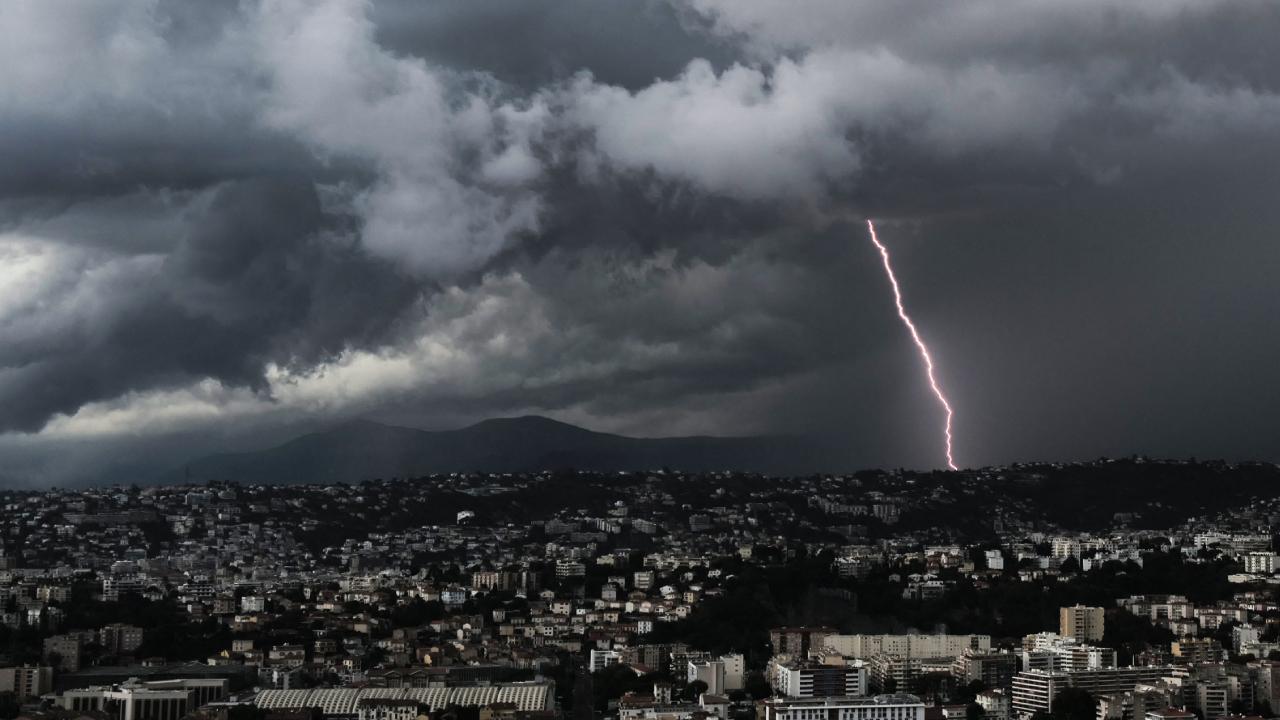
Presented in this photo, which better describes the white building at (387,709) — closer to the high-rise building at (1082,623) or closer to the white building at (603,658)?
the white building at (603,658)

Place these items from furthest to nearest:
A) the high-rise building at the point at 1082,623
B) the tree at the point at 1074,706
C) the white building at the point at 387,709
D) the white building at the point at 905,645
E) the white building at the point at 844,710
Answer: the high-rise building at the point at 1082,623 < the white building at the point at 905,645 < the white building at the point at 387,709 < the tree at the point at 1074,706 < the white building at the point at 844,710

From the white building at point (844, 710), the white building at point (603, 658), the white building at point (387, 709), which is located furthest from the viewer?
the white building at point (603, 658)

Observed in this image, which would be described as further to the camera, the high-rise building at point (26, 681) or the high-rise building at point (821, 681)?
the high-rise building at point (26, 681)

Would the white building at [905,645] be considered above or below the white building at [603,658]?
above

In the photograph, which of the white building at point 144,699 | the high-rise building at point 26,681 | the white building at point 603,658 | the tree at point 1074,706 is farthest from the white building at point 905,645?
the high-rise building at point 26,681

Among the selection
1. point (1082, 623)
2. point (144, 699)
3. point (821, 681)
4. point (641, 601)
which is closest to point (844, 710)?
point (821, 681)

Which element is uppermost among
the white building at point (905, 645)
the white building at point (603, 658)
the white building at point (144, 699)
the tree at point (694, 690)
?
the white building at point (905, 645)

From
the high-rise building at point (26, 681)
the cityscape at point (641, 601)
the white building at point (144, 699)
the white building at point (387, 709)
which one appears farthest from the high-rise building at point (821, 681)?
the high-rise building at point (26, 681)

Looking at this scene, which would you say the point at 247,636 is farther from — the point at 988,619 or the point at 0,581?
the point at 988,619

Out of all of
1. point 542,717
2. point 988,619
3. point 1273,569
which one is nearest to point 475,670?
point 542,717

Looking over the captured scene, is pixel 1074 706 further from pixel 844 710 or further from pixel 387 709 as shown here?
pixel 387 709

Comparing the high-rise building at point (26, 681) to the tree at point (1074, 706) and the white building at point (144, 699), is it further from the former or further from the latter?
the tree at point (1074, 706)
